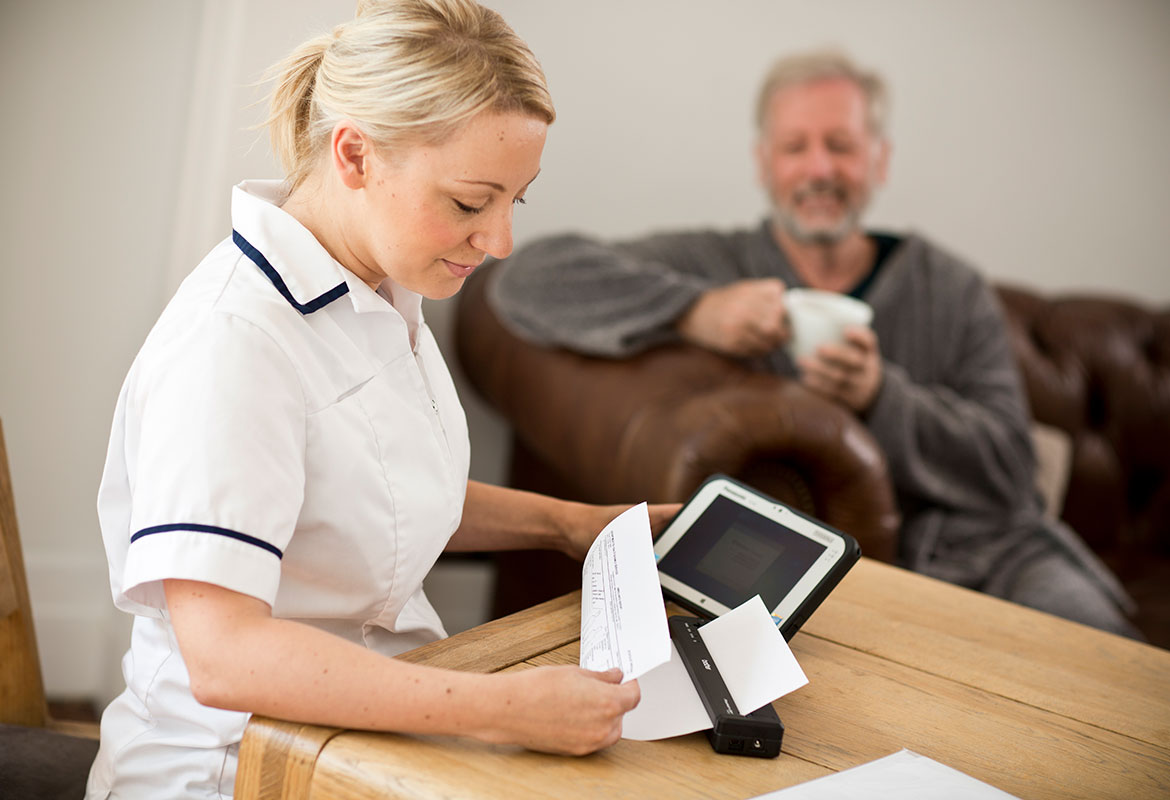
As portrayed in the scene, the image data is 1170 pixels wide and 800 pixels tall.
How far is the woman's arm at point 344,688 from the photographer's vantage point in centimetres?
62

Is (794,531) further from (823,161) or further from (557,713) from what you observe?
(823,161)

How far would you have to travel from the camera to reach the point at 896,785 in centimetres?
67

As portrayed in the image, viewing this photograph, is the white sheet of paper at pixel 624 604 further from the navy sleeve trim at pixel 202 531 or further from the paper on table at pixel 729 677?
the navy sleeve trim at pixel 202 531

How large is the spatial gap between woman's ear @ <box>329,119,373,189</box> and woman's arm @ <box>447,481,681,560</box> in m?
0.35

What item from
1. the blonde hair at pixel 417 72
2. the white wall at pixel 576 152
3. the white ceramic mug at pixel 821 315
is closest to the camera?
the blonde hair at pixel 417 72

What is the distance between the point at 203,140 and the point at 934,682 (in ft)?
4.21

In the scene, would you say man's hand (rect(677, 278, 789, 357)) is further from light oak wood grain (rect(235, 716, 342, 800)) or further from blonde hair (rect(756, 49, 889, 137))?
light oak wood grain (rect(235, 716, 342, 800))

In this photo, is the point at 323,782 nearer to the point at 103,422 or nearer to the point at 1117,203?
the point at 103,422

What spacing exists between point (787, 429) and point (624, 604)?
28.4 inches

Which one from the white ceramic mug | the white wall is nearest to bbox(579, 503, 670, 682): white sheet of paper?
the white wall

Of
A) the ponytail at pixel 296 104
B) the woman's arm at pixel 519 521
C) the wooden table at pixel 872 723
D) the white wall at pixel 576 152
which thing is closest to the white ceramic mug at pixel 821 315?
the wooden table at pixel 872 723

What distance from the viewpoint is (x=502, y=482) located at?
225 centimetres

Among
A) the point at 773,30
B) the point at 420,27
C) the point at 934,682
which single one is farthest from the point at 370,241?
the point at 773,30

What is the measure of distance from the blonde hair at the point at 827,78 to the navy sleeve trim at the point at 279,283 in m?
1.54
